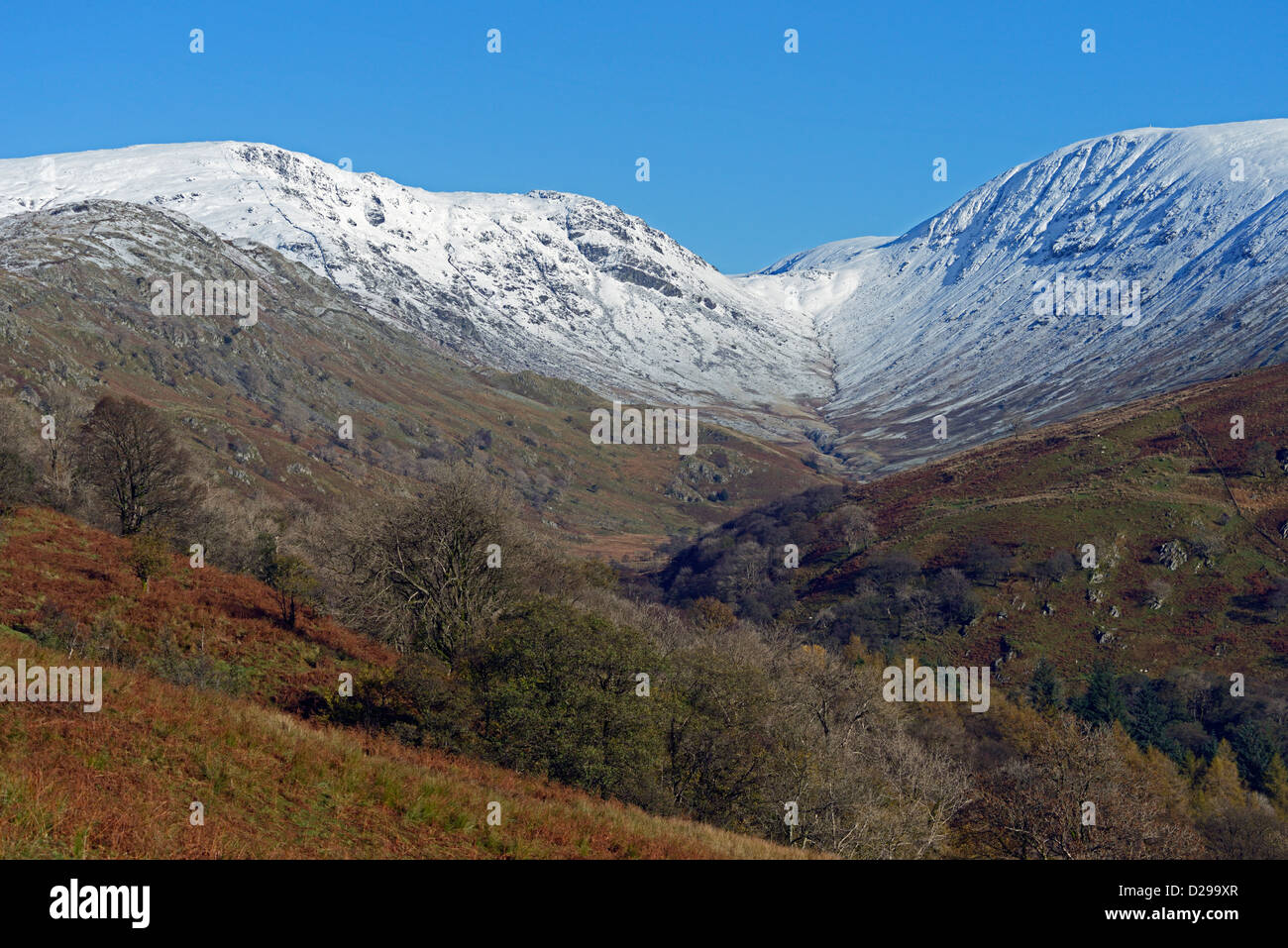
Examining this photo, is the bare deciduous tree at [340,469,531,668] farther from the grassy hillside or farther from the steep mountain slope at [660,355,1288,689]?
the steep mountain slope at [660,355,1288,689]

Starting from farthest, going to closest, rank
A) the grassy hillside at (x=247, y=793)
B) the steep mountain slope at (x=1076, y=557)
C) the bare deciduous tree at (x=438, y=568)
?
the steep mountain slope at (x=1076, y=557)
the bare deciduous tree at (x=438, y=568)
the grassy hillside at (x=247, y=793)

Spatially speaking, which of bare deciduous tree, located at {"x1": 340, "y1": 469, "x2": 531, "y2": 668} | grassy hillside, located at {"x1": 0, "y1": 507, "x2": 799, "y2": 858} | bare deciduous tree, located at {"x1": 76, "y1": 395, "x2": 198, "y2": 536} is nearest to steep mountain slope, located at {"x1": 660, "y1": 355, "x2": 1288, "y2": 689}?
bare deciduous tree, located at {"x1": 340, "y1": 469, "x2": 531, "y2": 668}

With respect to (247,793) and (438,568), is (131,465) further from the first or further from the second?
(247,793)

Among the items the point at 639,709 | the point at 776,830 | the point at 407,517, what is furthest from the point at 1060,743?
the point at 407,517

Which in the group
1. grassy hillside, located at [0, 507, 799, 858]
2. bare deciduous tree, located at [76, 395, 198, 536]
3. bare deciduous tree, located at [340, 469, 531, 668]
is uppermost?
bare deciduous tree, located at [76, 395, 198, 536]

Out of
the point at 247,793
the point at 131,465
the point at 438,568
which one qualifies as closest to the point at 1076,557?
the point at 438,568

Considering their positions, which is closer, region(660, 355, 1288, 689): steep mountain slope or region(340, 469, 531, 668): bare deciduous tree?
region(340, 469, 531, 668): bare deciduous tree

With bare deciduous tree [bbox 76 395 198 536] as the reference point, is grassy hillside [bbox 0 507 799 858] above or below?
below

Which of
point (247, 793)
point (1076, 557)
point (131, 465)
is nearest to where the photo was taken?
point (247, 793)

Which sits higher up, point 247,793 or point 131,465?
point 131,465

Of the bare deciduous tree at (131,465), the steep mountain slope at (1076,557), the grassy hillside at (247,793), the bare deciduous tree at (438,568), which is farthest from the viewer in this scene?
the steep mountain slope at (1076,557)

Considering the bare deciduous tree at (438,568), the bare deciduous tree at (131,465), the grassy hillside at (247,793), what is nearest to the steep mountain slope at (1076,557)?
the bare deciduous tree at (438,568)

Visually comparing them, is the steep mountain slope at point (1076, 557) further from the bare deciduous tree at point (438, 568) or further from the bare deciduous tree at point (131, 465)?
the bare deciduous tree at point (131, 465)
